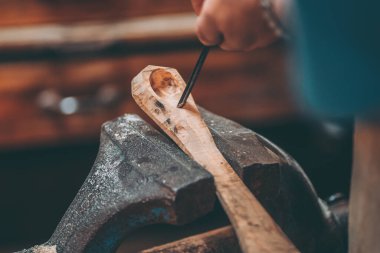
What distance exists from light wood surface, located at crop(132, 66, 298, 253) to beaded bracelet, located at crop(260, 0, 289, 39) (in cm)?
25

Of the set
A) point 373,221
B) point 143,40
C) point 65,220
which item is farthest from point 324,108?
point 143,40

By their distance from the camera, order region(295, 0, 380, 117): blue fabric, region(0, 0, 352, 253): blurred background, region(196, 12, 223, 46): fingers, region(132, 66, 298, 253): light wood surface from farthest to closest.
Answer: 1. region(0, 0, 352, 253): blurred background
2. region(196, 12, 223, 46): fingers
3. region(132, 66, 298, 253): light wood surface
4. region(295, 0, 380, 117): blue fabric

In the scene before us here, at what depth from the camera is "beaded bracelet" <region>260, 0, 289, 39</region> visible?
3.01ft

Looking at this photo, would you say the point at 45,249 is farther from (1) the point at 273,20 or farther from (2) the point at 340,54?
(2) the point at 340,54

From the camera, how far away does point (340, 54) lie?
2.12ft

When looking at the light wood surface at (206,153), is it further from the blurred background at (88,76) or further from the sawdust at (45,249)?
the blurred background at (88,76)

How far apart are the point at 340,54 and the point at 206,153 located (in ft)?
1.48

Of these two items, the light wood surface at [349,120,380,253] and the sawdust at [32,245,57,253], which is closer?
the light wood surface at [349,120,380,253]

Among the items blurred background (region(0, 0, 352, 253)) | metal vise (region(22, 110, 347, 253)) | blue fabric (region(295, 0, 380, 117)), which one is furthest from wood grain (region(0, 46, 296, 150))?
blue fabric (region(295, 0, 380, 117))

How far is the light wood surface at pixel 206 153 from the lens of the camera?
0.87 meters

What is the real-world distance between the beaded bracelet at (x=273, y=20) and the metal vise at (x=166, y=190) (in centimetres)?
24

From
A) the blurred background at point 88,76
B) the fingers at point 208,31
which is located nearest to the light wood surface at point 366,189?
the fingers at point 208,31

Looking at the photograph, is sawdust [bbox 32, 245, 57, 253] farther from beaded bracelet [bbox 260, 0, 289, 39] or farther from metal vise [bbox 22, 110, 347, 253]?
beaded bracelet [bbox 260, 0, 289, 39]

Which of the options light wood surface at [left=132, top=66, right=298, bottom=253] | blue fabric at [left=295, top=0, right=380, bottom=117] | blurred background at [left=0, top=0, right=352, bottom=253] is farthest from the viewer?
blurred background at [left=0, top=0, right=352, bottom=253]
